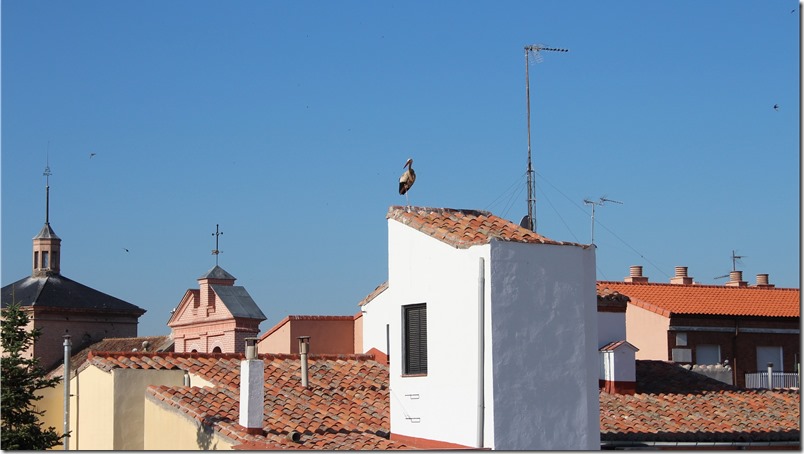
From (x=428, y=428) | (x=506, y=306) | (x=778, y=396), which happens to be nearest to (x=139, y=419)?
(x=428, y=428)

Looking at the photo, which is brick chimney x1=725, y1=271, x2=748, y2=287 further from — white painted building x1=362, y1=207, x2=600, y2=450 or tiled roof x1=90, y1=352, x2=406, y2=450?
white painted building x1=362, y1=207, x2=600, y2=450

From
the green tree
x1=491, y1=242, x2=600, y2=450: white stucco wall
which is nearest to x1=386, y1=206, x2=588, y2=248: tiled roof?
x1=491, y1=242, x2=600, y2=450: white stucco wall

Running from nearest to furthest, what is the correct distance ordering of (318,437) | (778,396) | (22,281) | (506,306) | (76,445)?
(506,306) → (318,437) → (76,445) → (778,396) → (22,281)

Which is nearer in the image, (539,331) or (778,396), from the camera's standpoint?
(539,331)

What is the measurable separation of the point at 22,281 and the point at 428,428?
35.7m

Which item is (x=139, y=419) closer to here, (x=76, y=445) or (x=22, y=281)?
(x=76, y=445)

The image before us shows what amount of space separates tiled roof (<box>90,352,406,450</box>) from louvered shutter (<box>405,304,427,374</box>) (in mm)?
868

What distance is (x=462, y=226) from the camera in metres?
12.8

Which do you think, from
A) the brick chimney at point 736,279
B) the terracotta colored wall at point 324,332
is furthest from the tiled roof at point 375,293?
the brick chimney at point 736,279

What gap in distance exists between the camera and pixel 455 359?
12.0 m

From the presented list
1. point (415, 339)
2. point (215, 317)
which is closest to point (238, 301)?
point (215, 317)

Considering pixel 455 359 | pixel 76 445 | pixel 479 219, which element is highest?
pixel 479 219

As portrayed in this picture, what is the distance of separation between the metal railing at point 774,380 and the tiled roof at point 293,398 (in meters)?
11.6

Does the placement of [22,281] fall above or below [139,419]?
above
